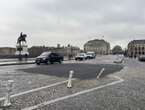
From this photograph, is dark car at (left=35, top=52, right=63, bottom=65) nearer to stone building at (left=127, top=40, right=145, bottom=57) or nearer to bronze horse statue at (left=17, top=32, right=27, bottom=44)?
bronze horse statue at (left=17, top=32, right=27, bottom=44)

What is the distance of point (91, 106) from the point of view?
7.23 m

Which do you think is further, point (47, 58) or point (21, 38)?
point (21, 38)

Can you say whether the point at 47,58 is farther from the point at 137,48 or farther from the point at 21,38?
the point at 137,48

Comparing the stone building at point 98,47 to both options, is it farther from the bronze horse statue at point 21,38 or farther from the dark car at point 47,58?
the dark car at point 47,58

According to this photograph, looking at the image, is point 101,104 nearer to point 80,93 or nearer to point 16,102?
point 80,93

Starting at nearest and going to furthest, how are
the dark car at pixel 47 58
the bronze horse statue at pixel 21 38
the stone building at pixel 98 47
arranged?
1. the dark car at pixel 47 58
2. the bronze horse statue at pixel 21 38
3. the stone building at pixel 98 47

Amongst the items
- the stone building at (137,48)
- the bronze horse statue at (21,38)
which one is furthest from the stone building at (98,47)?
the bronze horse statue at (21,38)

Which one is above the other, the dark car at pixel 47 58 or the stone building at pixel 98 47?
the stone building at pixel 98 47

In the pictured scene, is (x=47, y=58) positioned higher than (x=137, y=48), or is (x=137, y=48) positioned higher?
(x=137, y=48)

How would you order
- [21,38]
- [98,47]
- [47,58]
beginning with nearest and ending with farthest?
[47,58] → [21,38] → [98,47]

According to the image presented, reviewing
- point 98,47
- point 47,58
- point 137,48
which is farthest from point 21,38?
point 98,47

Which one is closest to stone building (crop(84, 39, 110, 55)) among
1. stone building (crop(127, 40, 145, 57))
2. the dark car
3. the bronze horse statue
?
stone building (crop(127, 40, 145, 57))

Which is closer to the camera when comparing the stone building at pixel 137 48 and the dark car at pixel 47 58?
the dark car at pixel 47 58

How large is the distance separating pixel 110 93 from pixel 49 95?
8.67 ft
